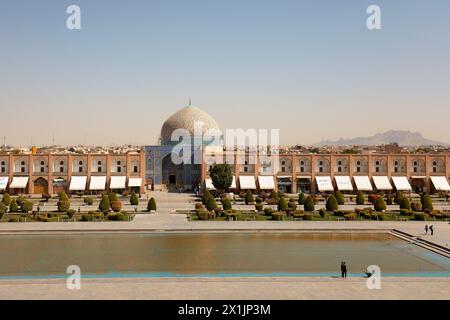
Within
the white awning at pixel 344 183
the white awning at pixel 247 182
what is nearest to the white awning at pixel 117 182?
the white awning at pixel 247 182

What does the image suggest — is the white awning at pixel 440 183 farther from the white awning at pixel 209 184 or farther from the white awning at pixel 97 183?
the white awning at pixel 97 183

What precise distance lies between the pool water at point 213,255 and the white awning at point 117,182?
25.8 m

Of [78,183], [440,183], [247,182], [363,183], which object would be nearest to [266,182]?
[247,182]

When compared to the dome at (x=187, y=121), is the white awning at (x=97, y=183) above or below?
below

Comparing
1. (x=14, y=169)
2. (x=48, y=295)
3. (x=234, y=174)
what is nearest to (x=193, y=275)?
(x=48, y=295)

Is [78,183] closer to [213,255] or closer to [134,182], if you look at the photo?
[134,182]

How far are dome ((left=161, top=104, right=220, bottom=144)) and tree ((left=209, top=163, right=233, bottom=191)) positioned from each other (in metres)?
10.6

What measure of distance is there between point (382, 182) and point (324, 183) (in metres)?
5.87

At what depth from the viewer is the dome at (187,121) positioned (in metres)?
63.0

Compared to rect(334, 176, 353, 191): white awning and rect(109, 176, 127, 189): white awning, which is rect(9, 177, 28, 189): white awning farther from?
rect(334, 176, 353, 191): white awning

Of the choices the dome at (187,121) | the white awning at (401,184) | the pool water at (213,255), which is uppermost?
the dome at (187,121)

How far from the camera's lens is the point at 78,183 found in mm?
55375

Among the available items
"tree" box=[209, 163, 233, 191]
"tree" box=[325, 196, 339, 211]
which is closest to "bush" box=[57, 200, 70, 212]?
"tree" box=[209, 163, 233, 191]

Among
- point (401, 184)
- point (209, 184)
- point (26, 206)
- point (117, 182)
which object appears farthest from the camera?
point (401, 184)
